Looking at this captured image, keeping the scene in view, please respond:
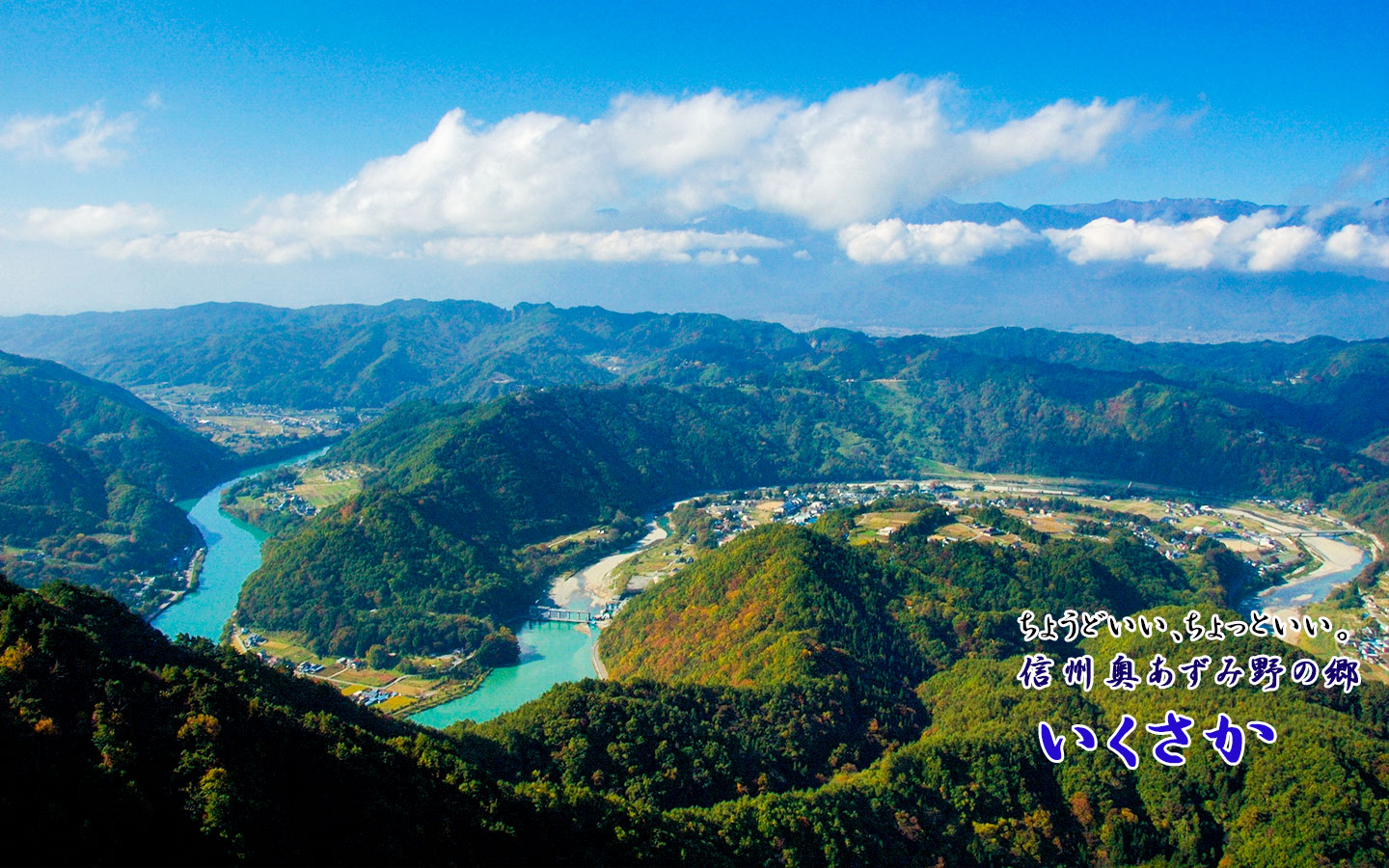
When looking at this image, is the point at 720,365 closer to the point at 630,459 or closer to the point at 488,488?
the point at 630,459

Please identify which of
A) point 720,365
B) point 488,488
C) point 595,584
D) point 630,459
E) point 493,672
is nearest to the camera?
point 493,672

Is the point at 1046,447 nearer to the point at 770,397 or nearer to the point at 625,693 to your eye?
the point at 770,397

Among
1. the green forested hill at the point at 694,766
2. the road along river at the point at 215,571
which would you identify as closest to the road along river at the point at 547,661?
the green forested hill at the point at 694,766

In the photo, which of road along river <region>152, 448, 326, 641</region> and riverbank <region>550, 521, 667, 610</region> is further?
riverbank <region>550, 521, 667, 610</region>

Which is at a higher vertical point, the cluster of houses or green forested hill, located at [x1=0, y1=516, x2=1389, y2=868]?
green forested hill, located at [x1=0, y1=516, x2=1389, y2=868]

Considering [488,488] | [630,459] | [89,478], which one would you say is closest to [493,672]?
[488,488]

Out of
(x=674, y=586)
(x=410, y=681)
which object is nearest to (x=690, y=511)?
(x=674, y=586)

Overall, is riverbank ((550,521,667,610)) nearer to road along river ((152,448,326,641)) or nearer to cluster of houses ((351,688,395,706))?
cluster of houses ((351,688,395,706))

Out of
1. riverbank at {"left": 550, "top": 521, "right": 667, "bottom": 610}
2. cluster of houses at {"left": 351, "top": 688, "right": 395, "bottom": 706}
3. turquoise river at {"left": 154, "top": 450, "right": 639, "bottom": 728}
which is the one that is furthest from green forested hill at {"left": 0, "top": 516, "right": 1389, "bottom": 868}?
cluster of houses at {"left": 351, "top": 688, "right": 395, "bottom": 706}
